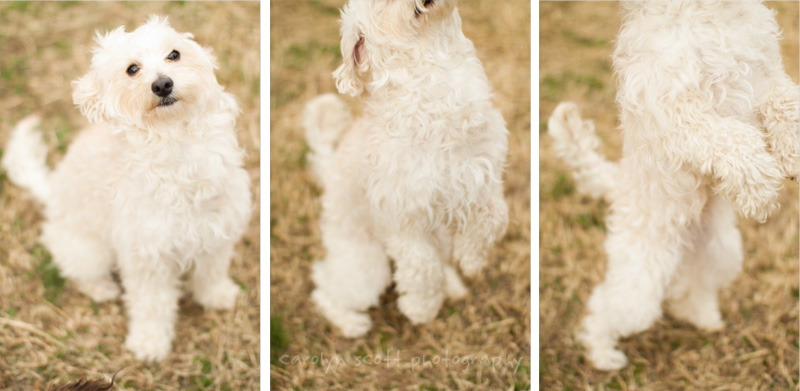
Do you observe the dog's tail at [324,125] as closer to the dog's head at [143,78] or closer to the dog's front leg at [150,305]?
the dog's head at [143,78]

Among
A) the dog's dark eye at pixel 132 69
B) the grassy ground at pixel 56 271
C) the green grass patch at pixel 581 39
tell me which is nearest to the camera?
the dog's dark eye at pixel 132 69

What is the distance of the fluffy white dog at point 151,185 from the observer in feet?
6.32

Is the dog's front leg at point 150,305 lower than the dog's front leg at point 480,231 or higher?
lower

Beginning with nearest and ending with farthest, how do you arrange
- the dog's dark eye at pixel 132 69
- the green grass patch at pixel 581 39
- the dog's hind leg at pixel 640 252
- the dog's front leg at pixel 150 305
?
1. the dog's dark eye at pixel 132 69
2. the dog's hind leg at pixel 640 252
3. the dog's front leg at pixel 150 305
4. the green grass patch at pixel 581 39

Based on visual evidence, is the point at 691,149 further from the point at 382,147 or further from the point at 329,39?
the point at 329,39

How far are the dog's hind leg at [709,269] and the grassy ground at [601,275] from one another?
88mm

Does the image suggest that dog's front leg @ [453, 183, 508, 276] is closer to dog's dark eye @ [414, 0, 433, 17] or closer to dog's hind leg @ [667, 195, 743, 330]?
dog's dark eye @ [414, 0, 433, 17]

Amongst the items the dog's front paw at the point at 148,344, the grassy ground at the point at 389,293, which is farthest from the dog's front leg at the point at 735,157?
the dog's front paw at the point at 148,344

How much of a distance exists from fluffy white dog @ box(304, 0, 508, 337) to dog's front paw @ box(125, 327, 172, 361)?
73 cm

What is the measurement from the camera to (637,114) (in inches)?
79.5

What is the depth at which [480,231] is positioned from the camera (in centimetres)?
218

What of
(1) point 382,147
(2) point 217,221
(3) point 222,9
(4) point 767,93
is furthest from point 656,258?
(3) point 222,9

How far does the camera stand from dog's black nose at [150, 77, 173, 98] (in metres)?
1.89

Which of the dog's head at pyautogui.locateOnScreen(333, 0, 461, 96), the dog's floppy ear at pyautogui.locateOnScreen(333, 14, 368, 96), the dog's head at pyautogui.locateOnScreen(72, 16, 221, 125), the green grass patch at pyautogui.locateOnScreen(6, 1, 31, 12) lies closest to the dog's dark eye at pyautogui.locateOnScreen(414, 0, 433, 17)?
the dog's head at pyautogui.locateOnScreen(333, 0, 461, 96)
